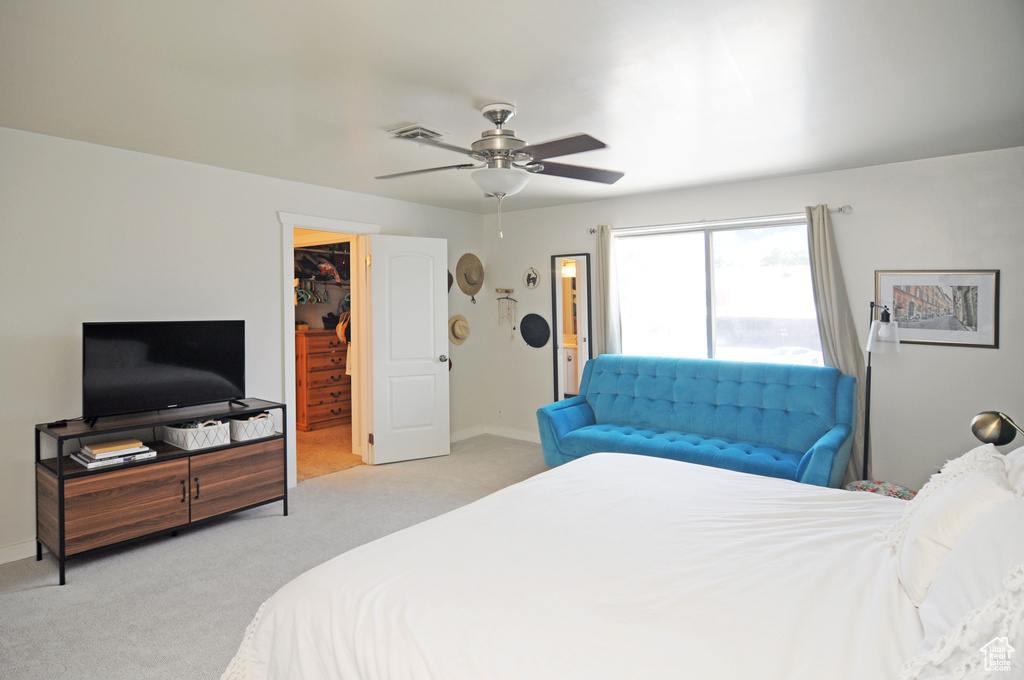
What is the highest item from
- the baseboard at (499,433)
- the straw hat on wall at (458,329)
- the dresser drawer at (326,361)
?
the straw hat on wall at (458,329)

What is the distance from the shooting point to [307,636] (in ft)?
5.30

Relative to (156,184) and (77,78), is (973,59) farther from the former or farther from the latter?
(156,184)

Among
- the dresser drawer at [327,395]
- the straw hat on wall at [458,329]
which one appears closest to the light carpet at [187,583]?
the straw hat on wall at [458,329]

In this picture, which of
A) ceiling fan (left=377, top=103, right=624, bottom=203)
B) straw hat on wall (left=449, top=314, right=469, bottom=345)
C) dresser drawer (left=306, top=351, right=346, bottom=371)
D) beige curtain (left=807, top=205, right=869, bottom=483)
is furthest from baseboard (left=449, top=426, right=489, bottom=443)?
ceiling fan (left=377, top=103, right=624, bottom=203)

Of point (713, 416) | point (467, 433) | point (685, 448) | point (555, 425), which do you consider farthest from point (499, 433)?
Result: point (685, 448)

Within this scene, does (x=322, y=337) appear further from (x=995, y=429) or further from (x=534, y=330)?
(x=995, y=429)

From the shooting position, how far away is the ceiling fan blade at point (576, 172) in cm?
282

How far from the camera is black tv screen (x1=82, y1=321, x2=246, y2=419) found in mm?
3422

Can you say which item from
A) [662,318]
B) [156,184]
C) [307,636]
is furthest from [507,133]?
[662,318]

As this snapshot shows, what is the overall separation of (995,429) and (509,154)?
2133 millimetres

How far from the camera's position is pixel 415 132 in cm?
312

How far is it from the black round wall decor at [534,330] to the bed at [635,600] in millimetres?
3895

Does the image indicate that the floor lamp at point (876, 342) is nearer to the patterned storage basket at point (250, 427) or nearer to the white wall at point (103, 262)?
the patterned storage basket at point (250, 427)

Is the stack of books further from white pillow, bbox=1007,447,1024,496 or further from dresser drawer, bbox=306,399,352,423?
white pillow, bbox=1007,447,1024,496
